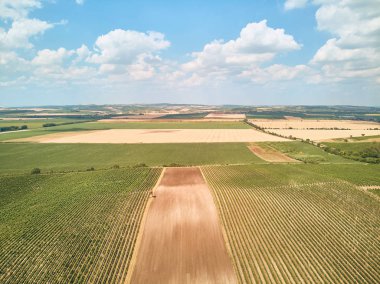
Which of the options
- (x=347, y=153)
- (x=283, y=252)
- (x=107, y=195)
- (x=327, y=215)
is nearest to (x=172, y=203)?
(x=107, y=195)

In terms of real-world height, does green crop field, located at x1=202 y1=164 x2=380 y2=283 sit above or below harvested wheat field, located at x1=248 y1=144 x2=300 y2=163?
below

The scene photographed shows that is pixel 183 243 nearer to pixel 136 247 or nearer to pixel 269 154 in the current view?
pixel 136 247

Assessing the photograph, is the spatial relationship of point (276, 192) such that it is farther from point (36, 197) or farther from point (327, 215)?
point (36, 197)

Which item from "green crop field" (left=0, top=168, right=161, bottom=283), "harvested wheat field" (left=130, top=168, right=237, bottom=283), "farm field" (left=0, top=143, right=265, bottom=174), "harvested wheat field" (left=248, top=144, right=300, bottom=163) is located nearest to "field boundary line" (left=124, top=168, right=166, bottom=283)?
"harvested wheat field" (left=130, top=168, right=237, bottom=283)

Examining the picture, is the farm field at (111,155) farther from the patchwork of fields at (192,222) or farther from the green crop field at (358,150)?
the green crop field at (358,150)

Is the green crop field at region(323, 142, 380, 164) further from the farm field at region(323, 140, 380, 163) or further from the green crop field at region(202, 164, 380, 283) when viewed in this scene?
the green crop field at region(202, 164, 380, 283)

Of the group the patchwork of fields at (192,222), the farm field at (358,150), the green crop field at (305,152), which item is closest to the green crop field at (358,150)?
the farm field at (358,150)

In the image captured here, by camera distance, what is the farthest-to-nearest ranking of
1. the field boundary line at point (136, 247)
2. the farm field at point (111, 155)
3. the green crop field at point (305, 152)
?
the green crop field at point (305, 152) → the farm field at point (111, 155) → the field boundary line at point (136, 247)

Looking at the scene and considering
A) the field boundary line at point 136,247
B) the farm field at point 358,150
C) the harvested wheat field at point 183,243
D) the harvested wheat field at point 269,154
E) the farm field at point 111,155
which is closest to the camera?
the harvested wheat field at point 183,243
